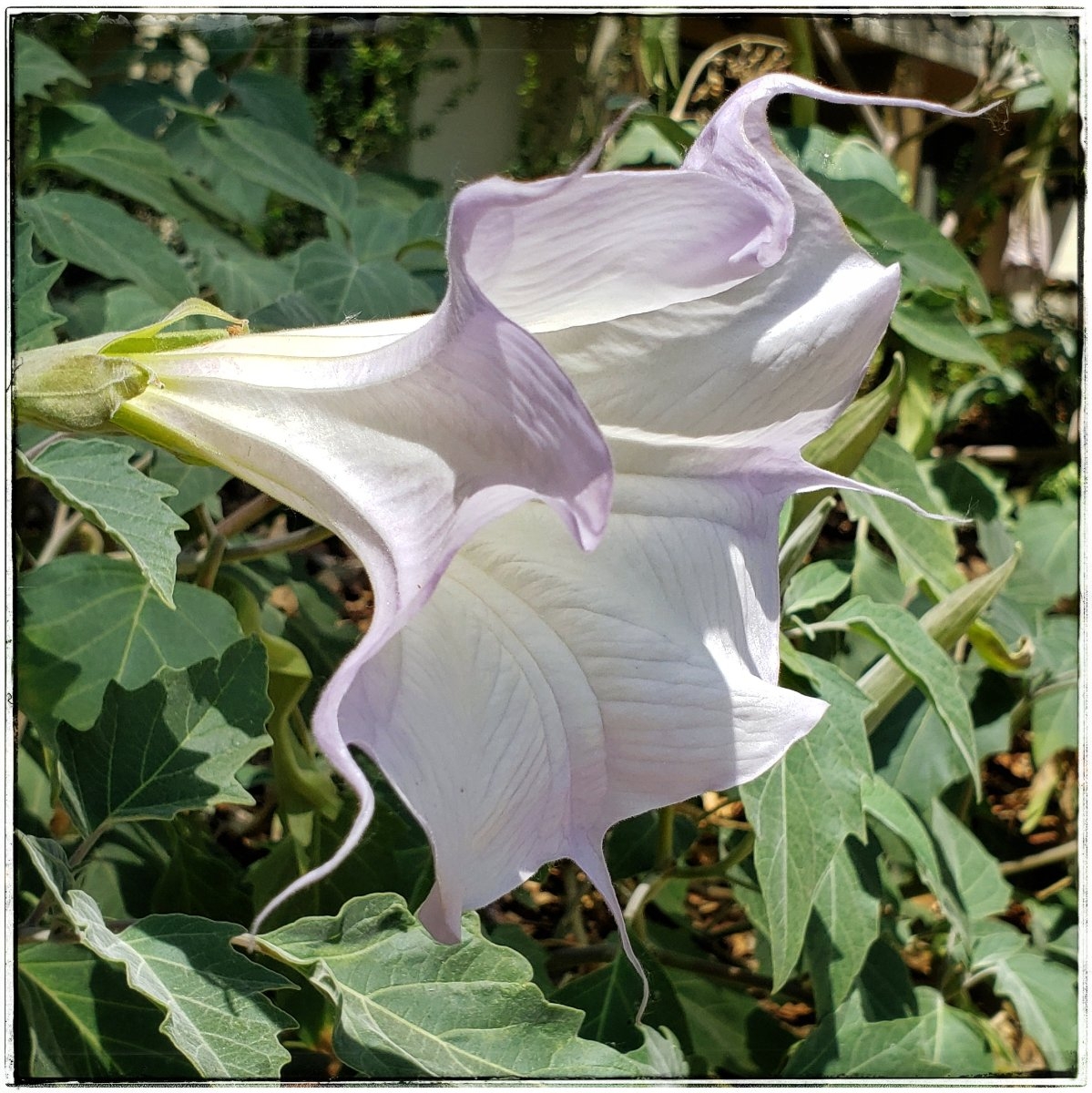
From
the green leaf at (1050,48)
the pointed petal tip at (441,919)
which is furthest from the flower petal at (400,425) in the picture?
the green leaf at (1050,48)

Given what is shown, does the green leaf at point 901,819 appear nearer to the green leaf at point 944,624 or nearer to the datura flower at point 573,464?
the green leaf at point 944,624

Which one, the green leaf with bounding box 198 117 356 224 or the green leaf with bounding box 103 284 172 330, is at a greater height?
the green leaf with bounding box 198 117 356 224

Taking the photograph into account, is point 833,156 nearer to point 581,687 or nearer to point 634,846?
point 634,846

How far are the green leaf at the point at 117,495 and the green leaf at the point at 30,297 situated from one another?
0.23ft

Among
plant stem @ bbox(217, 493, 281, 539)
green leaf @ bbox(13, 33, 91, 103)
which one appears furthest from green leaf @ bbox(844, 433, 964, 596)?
green leaf @ bbox(13, 33, 91, 103)

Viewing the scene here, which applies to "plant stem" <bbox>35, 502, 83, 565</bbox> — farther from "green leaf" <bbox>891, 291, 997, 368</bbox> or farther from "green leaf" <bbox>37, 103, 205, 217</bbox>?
"green leaf" <bbox>891, 291, 997, 368</bbox>

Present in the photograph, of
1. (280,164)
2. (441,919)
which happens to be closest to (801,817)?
(441,919)

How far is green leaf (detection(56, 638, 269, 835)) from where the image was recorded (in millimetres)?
571

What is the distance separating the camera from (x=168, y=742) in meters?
0.58

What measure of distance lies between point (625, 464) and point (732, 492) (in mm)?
42

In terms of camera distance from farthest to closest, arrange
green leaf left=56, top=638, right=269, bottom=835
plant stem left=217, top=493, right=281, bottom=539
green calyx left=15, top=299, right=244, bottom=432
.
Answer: plant stem left=217, top=493, right=281, bottom=539
green leaf left=56, top=638, right=269, bottom=835
green calyx left=15, top=299, right=244, bottom=432

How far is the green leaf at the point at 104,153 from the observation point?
91 cm

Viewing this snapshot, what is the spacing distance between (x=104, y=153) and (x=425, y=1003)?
727 mm

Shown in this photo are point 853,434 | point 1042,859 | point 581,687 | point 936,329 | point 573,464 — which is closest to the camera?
point 573,464
